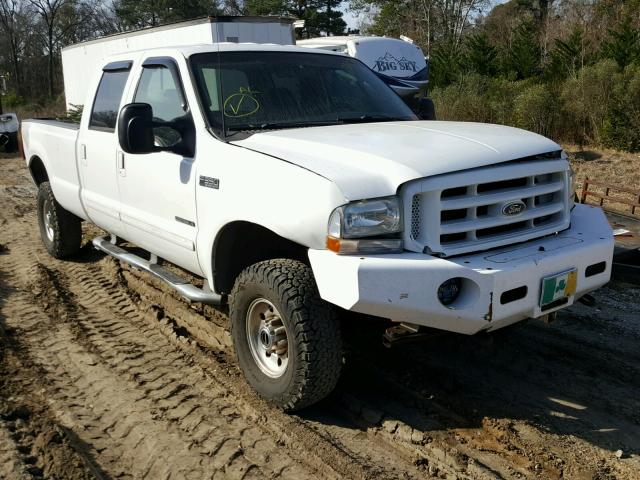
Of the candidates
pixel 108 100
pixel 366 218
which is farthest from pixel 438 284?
pixel 108 100

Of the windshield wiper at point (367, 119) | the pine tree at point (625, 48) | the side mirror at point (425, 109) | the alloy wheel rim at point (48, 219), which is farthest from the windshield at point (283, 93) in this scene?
the pine tree at point (625, 48)

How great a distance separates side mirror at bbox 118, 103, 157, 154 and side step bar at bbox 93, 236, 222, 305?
0.99 meters

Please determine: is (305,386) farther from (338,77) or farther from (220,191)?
(338,77)

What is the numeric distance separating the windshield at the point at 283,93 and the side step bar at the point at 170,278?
108 cm

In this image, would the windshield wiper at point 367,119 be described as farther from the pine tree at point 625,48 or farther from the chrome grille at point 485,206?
the pine tree at point 625,48

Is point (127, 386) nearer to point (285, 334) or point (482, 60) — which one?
point (285, 334)

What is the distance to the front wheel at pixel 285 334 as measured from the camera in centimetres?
344

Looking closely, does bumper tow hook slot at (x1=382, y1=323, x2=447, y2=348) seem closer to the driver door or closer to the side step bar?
the side step bar

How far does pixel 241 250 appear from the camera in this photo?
13.5 feet

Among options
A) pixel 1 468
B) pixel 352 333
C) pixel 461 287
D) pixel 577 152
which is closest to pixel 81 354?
pixel 1 468

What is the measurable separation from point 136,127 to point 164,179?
1.62 ft

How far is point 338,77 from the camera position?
485 cm

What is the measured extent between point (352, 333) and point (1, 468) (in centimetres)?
202

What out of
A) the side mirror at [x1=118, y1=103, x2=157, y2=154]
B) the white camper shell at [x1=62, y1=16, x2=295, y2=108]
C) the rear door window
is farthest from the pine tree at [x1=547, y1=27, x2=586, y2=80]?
the side mirror at [x1=118, y1=103, x2=157, y2=154]
